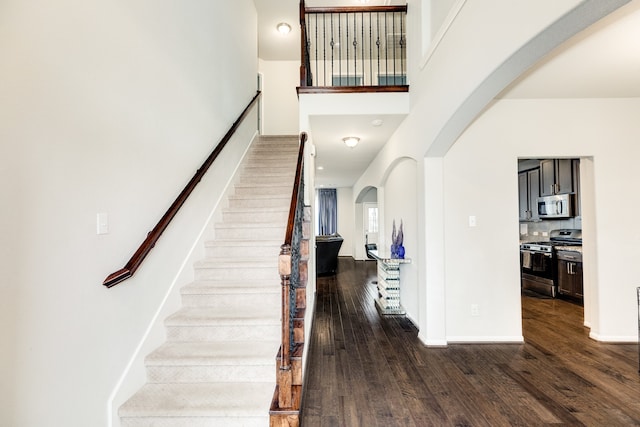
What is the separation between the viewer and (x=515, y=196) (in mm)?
3246

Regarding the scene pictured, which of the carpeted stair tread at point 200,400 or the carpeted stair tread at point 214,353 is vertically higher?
the carpeted stair tread at point 214,353

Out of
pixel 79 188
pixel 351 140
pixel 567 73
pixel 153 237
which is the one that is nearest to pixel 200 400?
pixel 153 237

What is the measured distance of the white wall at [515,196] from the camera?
3215 mm

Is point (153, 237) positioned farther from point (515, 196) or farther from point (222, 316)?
point (515, 196)

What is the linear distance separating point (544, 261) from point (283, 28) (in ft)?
22.1

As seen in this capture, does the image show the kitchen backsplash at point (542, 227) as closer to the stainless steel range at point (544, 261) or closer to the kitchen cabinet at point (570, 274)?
the stainless steel range at point (544, 261)

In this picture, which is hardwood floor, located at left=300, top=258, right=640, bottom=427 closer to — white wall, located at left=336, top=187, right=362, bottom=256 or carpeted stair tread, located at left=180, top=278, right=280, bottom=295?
carpeted stair tread, located at left=180, top=278, right=280, bottom=295

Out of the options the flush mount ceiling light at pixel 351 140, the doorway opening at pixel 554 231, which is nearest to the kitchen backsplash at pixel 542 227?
the doorway opening at pixel 554 231

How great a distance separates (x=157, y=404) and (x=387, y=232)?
4787 millimetres

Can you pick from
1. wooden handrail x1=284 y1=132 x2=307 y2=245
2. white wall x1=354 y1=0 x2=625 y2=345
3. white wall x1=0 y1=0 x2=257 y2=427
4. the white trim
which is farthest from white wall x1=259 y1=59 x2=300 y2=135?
the white trim

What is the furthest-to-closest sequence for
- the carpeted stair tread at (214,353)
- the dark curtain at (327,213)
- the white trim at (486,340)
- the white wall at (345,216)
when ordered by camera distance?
the dark curtain at (327,213) → the white wall at (345,216) → the white trim at (486,340) → the carpeted stair tread at (214,353)

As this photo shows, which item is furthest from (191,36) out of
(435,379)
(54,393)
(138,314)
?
(435,379)

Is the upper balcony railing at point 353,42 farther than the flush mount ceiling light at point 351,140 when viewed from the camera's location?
No

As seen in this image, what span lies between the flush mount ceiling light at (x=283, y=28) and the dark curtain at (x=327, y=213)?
589 cm
